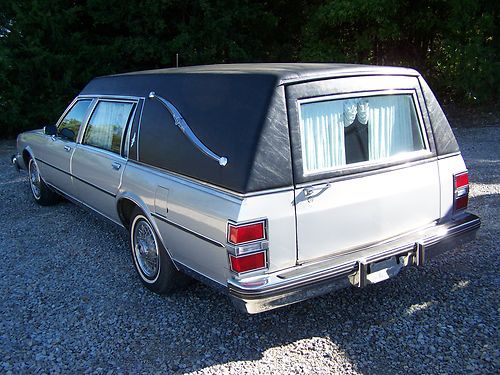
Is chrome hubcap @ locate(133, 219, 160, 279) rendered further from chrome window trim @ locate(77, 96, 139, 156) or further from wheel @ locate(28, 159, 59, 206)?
wheel @ locate(28, 159, 59, 206)

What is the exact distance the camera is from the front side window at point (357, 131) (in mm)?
3344

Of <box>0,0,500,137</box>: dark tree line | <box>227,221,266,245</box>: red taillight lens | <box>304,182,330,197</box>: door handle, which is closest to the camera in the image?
<box>227,221,266,245</box>: red taillight lens

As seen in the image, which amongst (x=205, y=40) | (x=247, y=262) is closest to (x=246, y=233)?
(x=247, y=262)

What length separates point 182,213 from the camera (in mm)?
3465

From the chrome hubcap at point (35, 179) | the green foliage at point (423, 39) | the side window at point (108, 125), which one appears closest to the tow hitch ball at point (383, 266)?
the side window at point (108, 125)

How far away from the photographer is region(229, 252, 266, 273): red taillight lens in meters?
3.03

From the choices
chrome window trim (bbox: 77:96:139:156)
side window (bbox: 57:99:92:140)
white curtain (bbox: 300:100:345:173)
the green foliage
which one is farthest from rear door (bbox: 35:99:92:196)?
the green foliage

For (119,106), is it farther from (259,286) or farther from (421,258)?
(421,258)

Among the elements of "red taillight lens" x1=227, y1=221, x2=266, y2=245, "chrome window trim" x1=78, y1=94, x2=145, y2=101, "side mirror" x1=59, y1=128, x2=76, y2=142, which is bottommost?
"red taillight lens" x1=227, y1=221, x2=266, y2=245

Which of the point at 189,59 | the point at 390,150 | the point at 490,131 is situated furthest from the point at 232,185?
the point at 189,59

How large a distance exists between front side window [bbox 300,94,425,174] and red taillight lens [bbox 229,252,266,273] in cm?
63

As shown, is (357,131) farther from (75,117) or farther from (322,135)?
(75,117)

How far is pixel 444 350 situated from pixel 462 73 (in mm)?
10922

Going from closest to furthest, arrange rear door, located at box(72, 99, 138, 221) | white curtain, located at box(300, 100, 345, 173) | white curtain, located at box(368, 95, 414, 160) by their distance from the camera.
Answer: white curtain, located at box(300, 100, 345, 173) < white curtain, located at box(368, 95, 414, 160) < rear door, located at box(72, 99, 138, 221)
